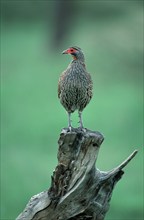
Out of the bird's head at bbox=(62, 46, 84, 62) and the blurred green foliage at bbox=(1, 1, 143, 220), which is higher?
the blurred green foliage at bbox=(1, 1, 143, 220)

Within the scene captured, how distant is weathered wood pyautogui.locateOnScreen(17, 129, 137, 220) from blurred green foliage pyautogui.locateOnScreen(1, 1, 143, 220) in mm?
6880

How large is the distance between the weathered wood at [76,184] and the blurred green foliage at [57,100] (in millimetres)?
6880

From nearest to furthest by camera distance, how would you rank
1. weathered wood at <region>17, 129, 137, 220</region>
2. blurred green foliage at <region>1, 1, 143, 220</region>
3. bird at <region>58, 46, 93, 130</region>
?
weathered wood at <region>17, 129, 137, 220</region> < bird at <region>58, 46, 93, 130</region> < blurred green foliage at <region>1, 1, 143, 220</region>

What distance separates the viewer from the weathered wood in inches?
328

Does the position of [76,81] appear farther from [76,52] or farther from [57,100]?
[57,100]

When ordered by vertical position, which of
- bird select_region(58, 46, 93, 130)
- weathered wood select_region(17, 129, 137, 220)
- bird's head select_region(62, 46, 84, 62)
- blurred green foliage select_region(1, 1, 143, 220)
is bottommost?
weathered wood select_region(17, 129, 137, 220)

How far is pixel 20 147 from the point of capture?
19.3m

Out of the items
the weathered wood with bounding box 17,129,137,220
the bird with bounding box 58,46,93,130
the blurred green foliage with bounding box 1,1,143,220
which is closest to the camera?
the weathered wood with bounding box 17,129,137,220

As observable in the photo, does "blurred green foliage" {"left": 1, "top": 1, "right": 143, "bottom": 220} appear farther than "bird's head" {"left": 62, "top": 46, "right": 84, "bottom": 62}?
Yes

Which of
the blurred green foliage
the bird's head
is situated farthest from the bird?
the blurred green foliage

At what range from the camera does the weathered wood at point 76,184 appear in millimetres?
8344

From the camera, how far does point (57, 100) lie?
21.8 meters

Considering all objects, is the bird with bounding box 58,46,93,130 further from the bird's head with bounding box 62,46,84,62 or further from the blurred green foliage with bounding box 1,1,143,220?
Answer: the blurred green foliage with bounding box 1,1,143,220

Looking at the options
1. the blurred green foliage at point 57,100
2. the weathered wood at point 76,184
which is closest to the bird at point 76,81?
the weathered wood at point 76,184
